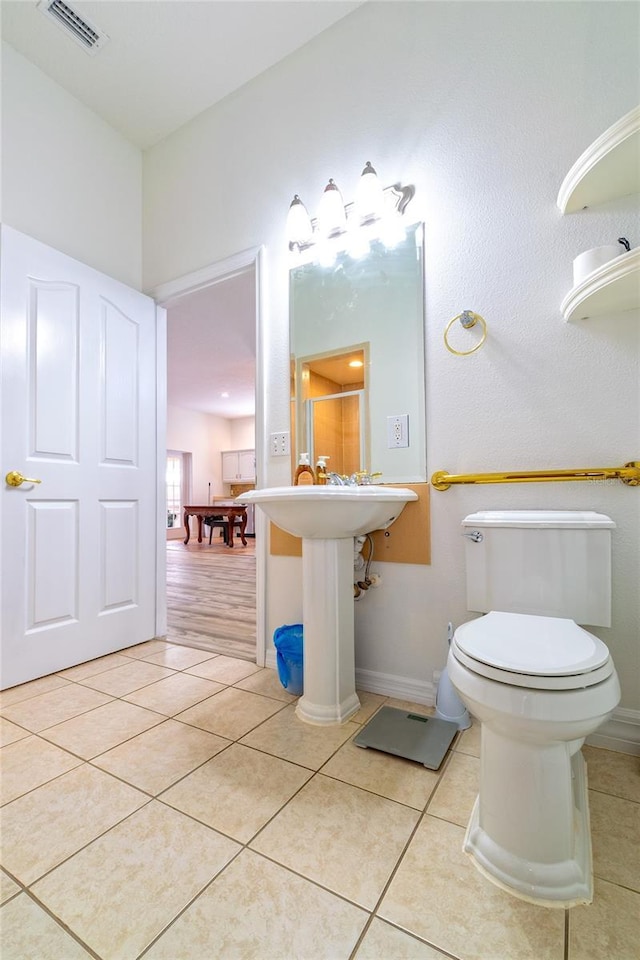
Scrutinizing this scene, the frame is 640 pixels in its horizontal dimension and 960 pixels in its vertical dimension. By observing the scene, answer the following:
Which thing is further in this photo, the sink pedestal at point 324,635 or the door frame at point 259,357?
the door frame at point 259,357

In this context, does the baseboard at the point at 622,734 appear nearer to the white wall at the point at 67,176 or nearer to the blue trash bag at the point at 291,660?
the blue trash bag at the point at 291,660

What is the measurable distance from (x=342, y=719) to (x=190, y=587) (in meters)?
2.59

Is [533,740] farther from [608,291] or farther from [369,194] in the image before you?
[369,194]

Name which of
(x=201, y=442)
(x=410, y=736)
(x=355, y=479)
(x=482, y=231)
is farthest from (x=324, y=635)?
(x=201, y=442)

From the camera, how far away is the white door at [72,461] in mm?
1822

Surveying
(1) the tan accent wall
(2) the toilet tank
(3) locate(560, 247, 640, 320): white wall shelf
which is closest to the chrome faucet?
(1) the tan accent wall

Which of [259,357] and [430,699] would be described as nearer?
[430,699]

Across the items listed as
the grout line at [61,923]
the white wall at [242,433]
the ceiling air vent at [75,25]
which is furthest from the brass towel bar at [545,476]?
the white wall at [242,433]

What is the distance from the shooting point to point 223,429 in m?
9.30

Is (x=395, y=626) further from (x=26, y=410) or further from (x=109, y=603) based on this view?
(x=26, y=410)

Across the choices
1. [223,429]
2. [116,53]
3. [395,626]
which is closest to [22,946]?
[395,626]

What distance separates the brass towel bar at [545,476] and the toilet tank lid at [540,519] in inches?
4.4

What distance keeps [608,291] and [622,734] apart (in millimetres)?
1310

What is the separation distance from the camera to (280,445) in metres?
2.01
